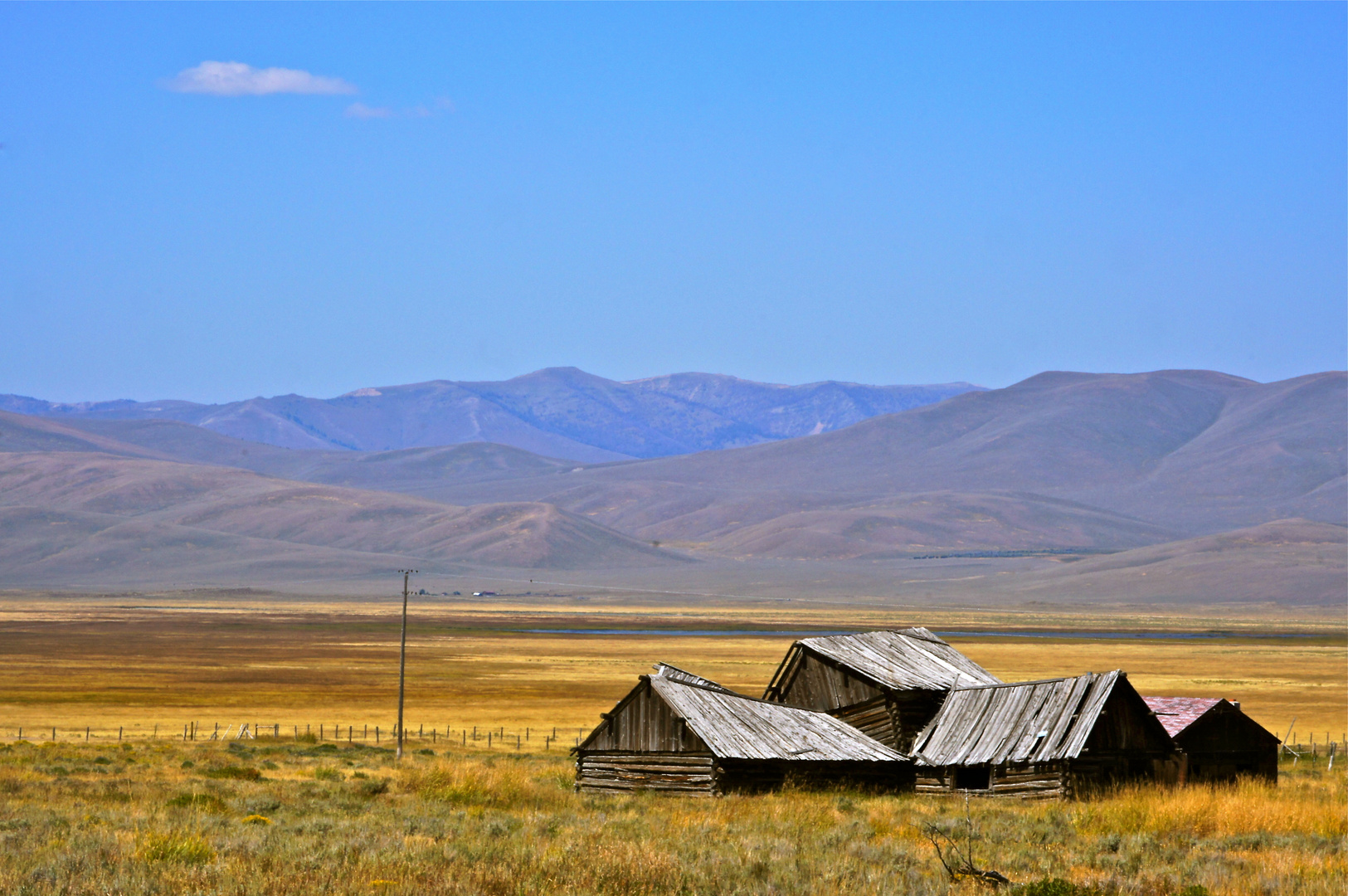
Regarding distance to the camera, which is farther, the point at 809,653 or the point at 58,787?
the point at 809,653

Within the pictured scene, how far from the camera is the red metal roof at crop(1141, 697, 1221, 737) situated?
3030 cm

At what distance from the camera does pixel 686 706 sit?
29.4 m

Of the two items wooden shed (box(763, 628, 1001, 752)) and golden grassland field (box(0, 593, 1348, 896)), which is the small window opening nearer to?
golden grassland field (box(0, 593, 1348, 896))

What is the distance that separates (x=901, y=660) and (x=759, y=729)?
19.3ft

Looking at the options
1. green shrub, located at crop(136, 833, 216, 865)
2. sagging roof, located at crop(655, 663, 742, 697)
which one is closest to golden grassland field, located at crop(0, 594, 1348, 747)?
sagging roof, located at crop(655, 663, 742, 697)

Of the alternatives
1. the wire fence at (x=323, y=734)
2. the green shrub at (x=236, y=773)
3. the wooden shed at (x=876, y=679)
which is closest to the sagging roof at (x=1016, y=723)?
the wooden shed at (x=876, y=679)

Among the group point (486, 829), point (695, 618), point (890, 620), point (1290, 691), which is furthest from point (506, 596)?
point (486, 829)

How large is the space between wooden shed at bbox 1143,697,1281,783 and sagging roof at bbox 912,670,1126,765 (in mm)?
2527

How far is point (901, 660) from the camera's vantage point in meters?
34.3

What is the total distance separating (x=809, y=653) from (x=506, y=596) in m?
166

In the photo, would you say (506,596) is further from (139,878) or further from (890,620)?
(139,878)

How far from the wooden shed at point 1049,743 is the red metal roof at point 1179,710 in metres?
1.01

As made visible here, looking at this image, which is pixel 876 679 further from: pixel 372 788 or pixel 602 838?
pixel 602 838

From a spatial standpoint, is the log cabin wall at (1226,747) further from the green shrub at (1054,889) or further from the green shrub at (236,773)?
the green shrub at (236,773)
